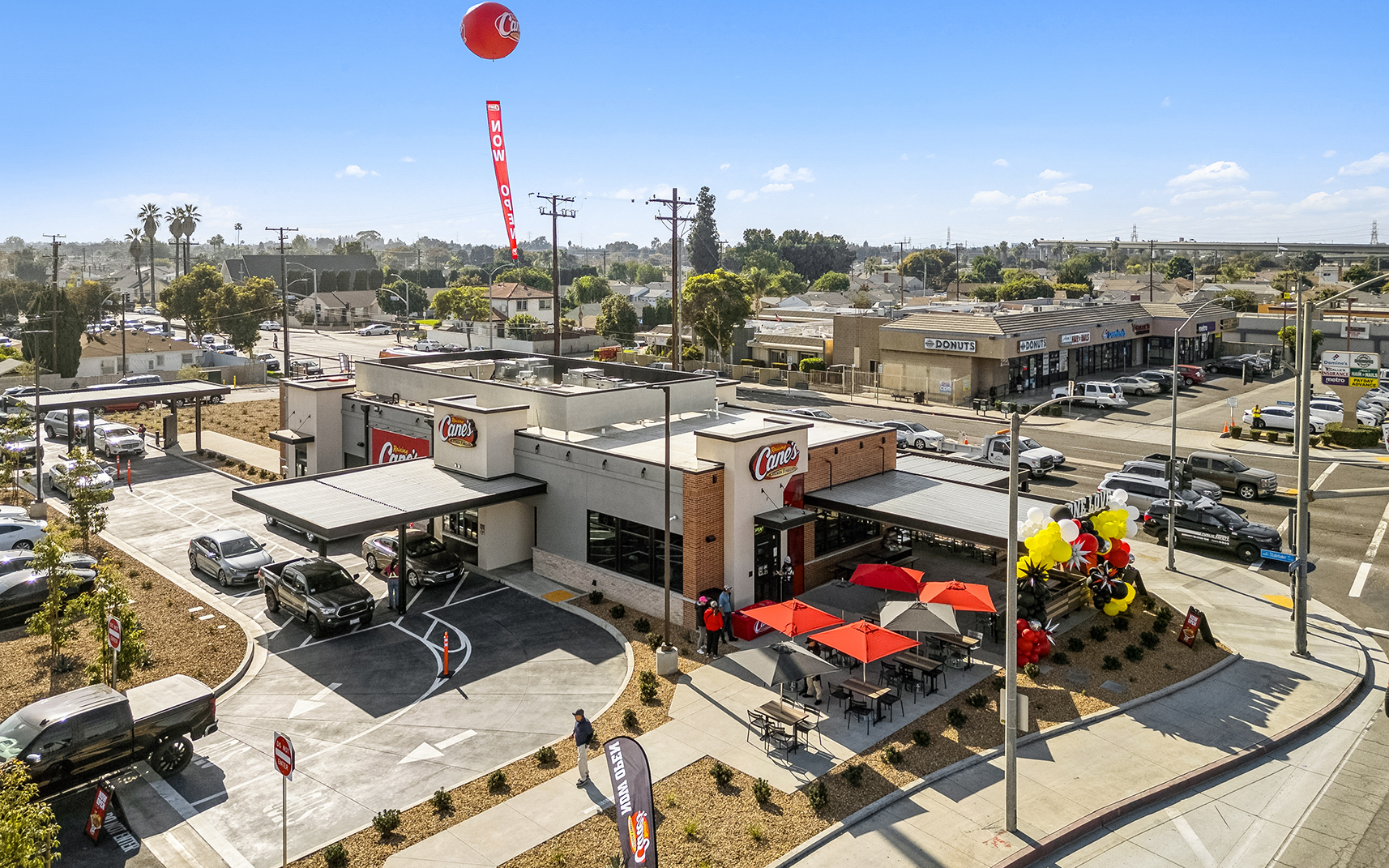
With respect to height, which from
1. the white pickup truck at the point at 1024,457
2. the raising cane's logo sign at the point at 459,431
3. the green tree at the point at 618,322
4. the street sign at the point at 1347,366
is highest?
the green tree at the point at 618,322

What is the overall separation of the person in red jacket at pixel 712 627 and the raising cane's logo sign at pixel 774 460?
4.32 m

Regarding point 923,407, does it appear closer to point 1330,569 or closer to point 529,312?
point 1330,569

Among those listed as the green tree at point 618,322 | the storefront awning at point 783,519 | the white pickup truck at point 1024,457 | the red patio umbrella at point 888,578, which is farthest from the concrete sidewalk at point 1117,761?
the green tree at point 618,322

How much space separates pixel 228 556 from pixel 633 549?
1329cm

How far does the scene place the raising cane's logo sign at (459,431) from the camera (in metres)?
31.0

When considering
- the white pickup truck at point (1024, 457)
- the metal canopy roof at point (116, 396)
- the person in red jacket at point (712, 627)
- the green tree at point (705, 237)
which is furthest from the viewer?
the green tree at point (705, 237)

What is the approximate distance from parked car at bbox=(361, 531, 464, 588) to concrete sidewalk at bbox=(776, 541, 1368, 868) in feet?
55.3

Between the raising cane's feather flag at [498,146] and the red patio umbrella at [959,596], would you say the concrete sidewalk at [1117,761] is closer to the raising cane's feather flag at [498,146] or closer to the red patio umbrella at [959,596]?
the red patio umbrella at [959,596]

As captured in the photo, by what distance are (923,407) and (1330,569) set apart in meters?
35.8

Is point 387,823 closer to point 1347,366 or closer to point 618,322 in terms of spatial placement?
point 1347,366

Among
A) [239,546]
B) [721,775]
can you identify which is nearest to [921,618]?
[721,775]

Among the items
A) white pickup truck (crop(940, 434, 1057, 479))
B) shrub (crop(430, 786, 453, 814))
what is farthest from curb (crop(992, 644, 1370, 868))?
white pickup truck (crop(940, 434, 1057, 479))

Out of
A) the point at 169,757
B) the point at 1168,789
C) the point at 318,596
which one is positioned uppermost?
the point at 318,596

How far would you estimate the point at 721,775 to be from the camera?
17734mm
